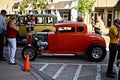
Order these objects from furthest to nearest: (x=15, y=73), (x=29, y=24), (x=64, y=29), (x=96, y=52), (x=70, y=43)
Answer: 1. (x=29, y=24)
2. (x=64, y=29)
3. (x=70, y=43)
4. (x=96, y=52)
5. (x=15, y=73)

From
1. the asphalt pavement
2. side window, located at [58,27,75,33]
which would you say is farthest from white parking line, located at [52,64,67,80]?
side window, located at [58,27,75,33]

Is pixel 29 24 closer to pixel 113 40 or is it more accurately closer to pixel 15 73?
pixel 15 73

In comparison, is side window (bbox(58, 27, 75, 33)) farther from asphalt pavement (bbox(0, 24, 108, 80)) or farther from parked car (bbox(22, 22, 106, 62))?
asphalt pavement (bbox(0, 24, 108, 80))

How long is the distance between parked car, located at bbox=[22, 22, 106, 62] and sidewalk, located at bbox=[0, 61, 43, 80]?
79.5 inches

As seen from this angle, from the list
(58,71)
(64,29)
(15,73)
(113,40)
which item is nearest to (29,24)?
(64,29)

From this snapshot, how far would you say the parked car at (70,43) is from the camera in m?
13.6

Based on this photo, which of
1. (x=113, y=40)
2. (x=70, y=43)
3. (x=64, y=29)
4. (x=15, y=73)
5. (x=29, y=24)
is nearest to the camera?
(x=113, y=40)

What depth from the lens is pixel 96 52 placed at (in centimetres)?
1362

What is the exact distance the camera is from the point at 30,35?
1423cm

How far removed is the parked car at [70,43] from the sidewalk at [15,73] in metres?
2.02

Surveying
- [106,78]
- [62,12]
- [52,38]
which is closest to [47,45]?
[52,38]

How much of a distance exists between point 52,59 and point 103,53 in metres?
2.15

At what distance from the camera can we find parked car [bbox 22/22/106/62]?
13.6m

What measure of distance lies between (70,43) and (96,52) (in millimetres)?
1123
